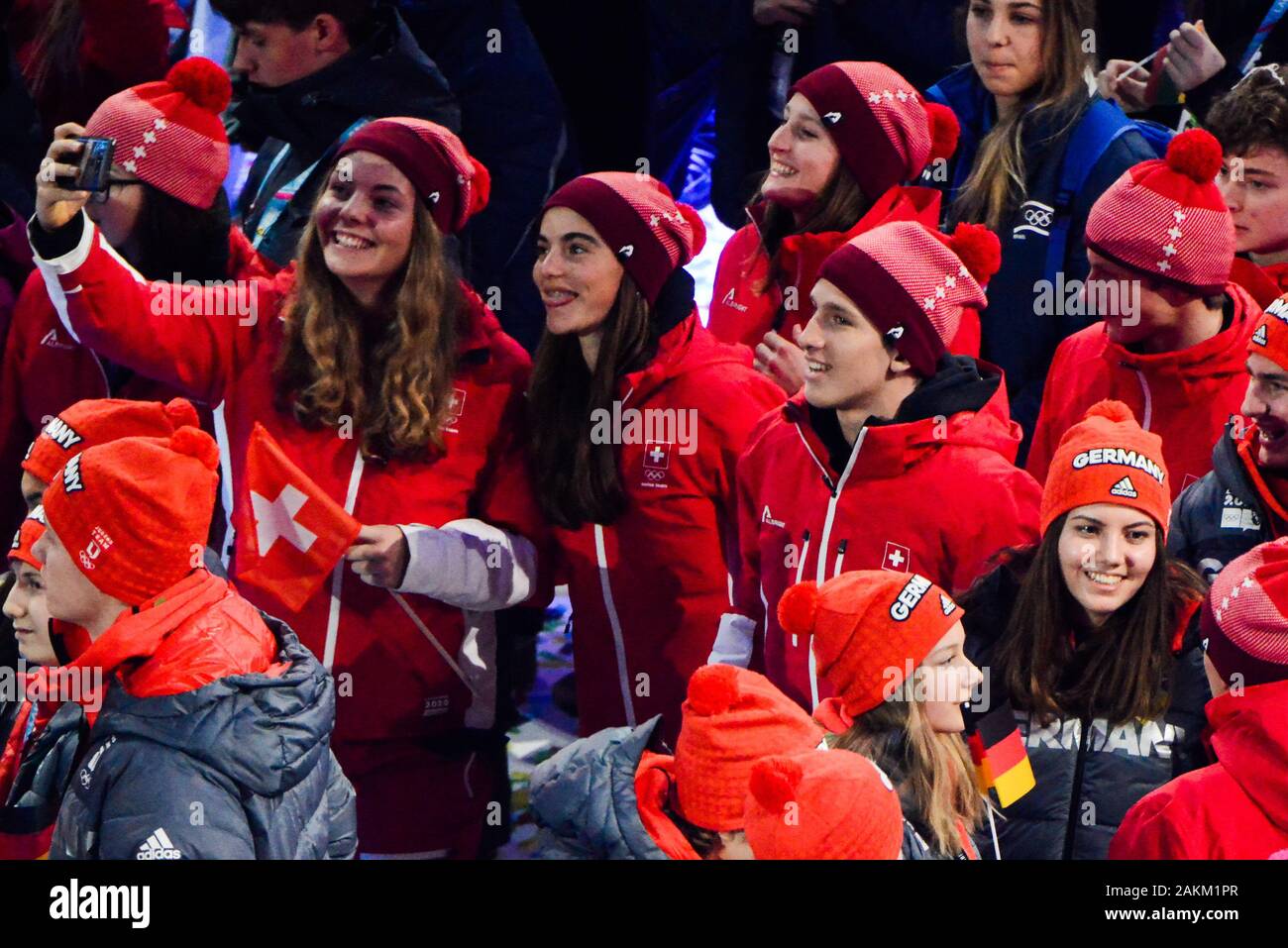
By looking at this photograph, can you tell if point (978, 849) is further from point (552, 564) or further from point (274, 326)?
point (274, 326)

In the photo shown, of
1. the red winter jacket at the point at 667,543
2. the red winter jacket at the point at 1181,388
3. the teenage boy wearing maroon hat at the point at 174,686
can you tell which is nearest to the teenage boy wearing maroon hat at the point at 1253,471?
the red winter jacket at the point at 1181,388

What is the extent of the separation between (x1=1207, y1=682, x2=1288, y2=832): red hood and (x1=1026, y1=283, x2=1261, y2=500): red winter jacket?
119 cm

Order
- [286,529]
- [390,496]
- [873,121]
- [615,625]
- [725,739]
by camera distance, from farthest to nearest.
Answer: [873,121]
[615,625]
[390,496]
[286,529]
[725,739]

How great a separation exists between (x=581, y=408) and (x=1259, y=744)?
1.85 m

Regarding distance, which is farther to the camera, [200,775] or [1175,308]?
[1175,308]

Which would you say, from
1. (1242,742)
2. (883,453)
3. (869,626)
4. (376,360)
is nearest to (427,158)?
(376,360)

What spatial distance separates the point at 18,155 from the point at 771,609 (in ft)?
8.34

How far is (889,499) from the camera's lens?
488cm

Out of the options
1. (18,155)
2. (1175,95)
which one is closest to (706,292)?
(1175,95)

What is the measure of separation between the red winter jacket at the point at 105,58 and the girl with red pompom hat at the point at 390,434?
1356 mm

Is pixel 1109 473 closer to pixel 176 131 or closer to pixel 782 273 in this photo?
pixel 782 273

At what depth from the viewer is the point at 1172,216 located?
5.25 meters

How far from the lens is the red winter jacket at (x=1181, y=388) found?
5.23 metres

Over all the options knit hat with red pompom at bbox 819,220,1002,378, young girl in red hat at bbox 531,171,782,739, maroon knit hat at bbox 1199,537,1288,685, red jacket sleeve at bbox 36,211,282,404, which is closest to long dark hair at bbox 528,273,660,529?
young girl in red hat at bbox 531,171,782,739
